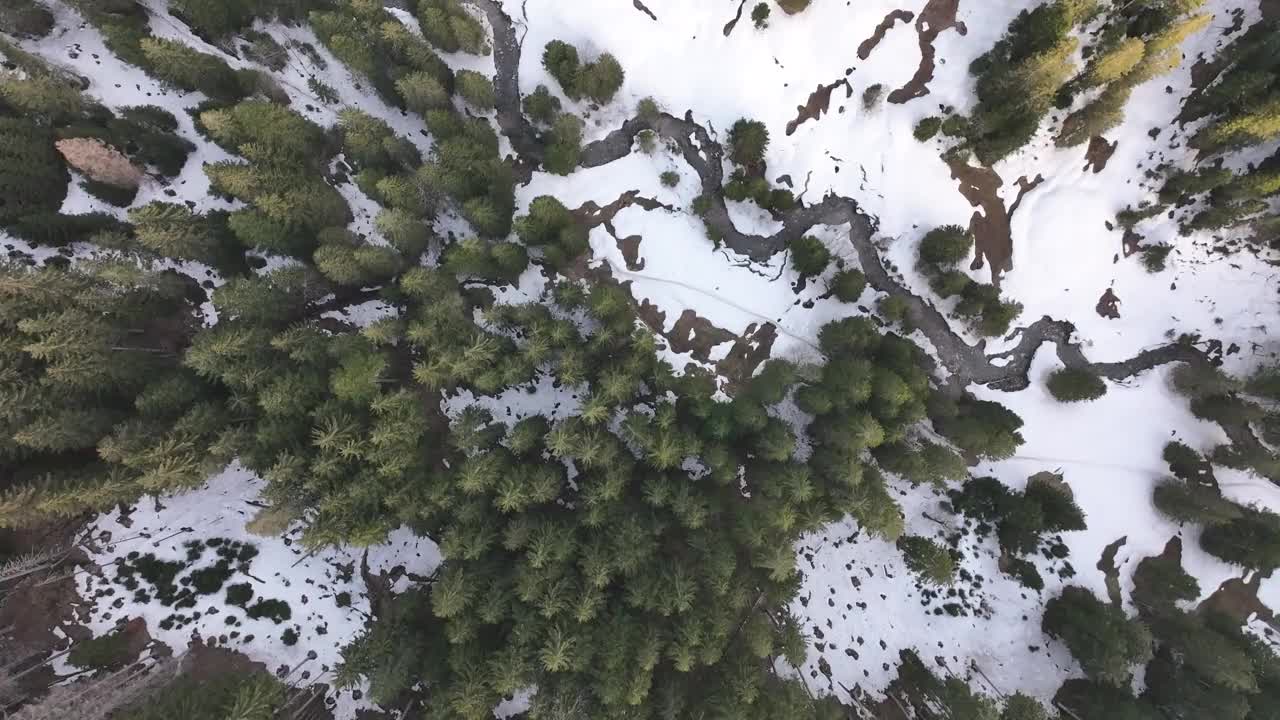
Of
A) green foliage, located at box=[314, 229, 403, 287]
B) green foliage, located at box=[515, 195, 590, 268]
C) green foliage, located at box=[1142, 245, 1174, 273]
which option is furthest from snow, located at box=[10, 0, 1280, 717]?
green foliage, located at box=[314, 229, 403, 287]

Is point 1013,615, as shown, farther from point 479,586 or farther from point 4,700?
point 4,700

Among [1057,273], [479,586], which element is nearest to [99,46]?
[479,586]

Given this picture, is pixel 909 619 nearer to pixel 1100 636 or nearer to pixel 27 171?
pixel 1100 636

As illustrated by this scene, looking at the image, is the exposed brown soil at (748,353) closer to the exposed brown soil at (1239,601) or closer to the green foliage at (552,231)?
the green foliage at (552,231)

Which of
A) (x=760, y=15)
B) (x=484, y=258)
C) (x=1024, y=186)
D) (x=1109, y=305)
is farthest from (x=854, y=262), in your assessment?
(x=484, y=258)

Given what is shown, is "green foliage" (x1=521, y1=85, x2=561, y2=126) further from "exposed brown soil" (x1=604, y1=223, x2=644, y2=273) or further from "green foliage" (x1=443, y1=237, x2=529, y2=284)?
"green foliage" (x1=443, y1=237, x2=529, y2=284)
